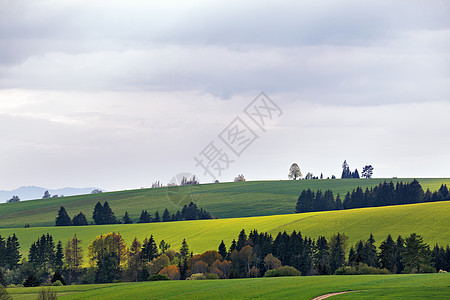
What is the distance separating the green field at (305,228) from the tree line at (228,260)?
820cm

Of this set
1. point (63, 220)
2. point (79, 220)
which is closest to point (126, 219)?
point (79, 220)

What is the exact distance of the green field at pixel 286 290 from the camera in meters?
51.3

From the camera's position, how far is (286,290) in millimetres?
60125

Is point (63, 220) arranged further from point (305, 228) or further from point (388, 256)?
point (388, 256)

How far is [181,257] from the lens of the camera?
376 ft

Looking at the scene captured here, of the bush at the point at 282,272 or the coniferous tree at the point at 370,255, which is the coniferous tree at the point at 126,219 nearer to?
the bush at the point at 282,272

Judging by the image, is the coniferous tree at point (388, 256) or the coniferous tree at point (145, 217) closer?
the coniferous tree at point (388, 256)

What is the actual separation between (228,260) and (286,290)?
50.6 m

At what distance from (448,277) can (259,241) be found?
61.4 meters

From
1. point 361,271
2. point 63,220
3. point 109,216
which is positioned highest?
point 109,216

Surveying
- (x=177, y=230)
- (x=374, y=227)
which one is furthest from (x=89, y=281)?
(x=374, y=227)

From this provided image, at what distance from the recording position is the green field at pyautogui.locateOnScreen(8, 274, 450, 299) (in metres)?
51.3

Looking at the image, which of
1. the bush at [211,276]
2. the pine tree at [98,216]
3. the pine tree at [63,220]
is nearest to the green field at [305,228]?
the pine tree at [63,220]

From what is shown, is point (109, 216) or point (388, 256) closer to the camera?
point (388, 256)
